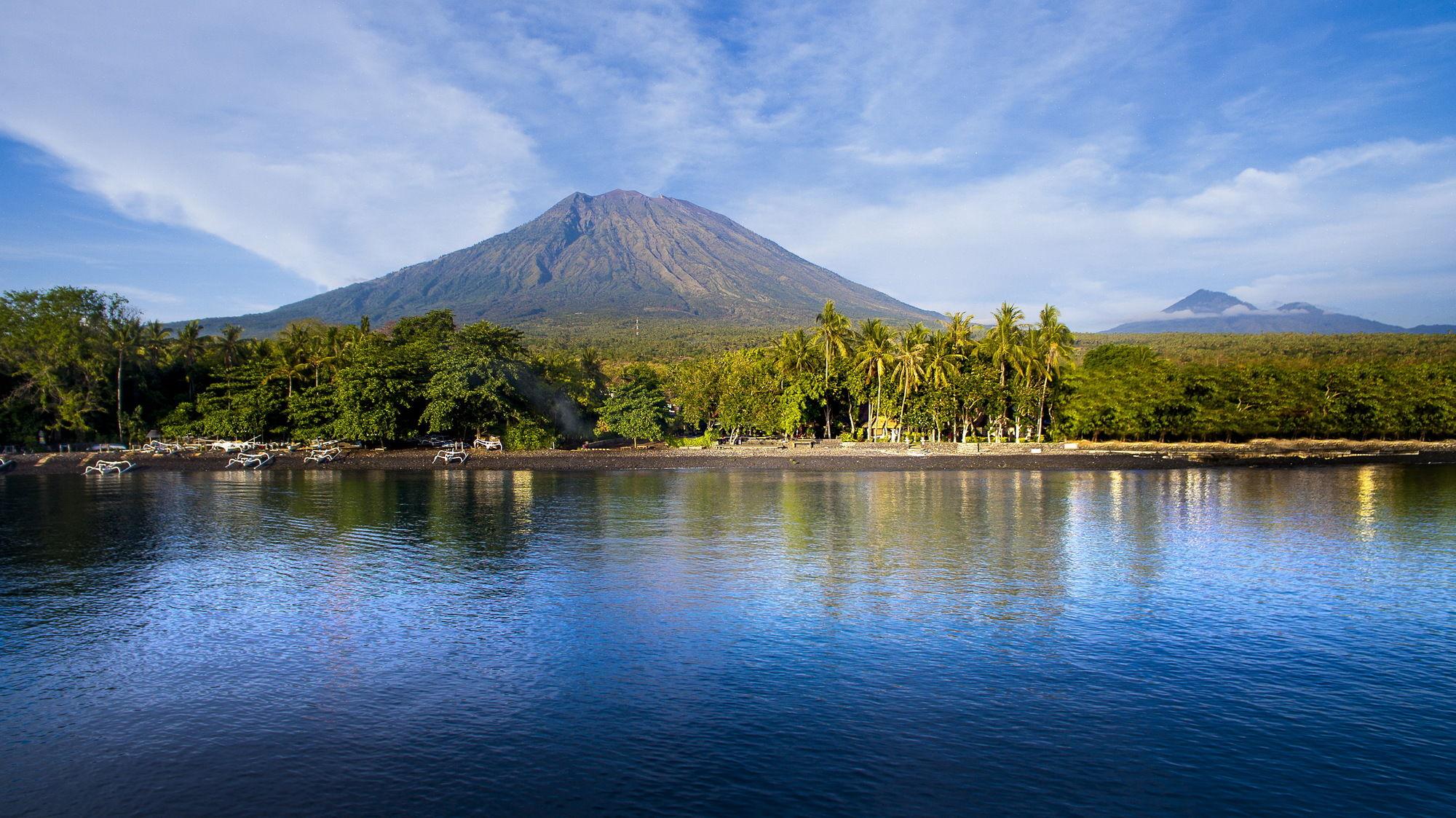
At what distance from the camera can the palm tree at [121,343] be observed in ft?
Result: 200

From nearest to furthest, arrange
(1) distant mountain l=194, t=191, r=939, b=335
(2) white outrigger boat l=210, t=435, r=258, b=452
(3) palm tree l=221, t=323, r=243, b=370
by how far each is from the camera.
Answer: (2) white outrigger boat l=210, t=435, r=258, b=452, (3) palm tree l=221, t=323, r=243, b=370, (1) distant mountain l=194, t=191, r=939, b=335

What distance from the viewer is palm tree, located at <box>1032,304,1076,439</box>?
2462 inches

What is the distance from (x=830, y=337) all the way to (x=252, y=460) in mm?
44212

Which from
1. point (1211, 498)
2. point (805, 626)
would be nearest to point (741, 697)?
point (805, 626)

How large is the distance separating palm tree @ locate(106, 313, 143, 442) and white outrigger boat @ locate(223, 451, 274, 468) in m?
11.5

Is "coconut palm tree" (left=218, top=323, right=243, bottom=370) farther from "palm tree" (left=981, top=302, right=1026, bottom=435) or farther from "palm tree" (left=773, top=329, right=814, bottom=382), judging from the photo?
"palm tree" (left=981, top=302, right=1026, bottom=435)

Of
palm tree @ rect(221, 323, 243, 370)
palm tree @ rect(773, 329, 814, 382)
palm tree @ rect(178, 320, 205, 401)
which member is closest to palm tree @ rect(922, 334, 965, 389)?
palm tree @ rect(773, 329, 814, 382)

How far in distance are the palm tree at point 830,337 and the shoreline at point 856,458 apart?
6426mm

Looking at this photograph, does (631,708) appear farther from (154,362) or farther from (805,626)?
(154,362)

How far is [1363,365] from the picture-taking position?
213 feet

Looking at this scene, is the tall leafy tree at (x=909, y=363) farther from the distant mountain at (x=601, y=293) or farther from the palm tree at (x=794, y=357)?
the distant mountain at (x=601, y=293)

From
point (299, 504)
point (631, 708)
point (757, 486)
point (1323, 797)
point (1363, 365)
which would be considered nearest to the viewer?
point (1323, 797)

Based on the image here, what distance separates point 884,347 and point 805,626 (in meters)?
49.1

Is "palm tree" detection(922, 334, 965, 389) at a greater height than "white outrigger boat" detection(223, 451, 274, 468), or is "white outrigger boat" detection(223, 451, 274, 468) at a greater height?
"palm tree" detection(922, 334, 965, 389)
